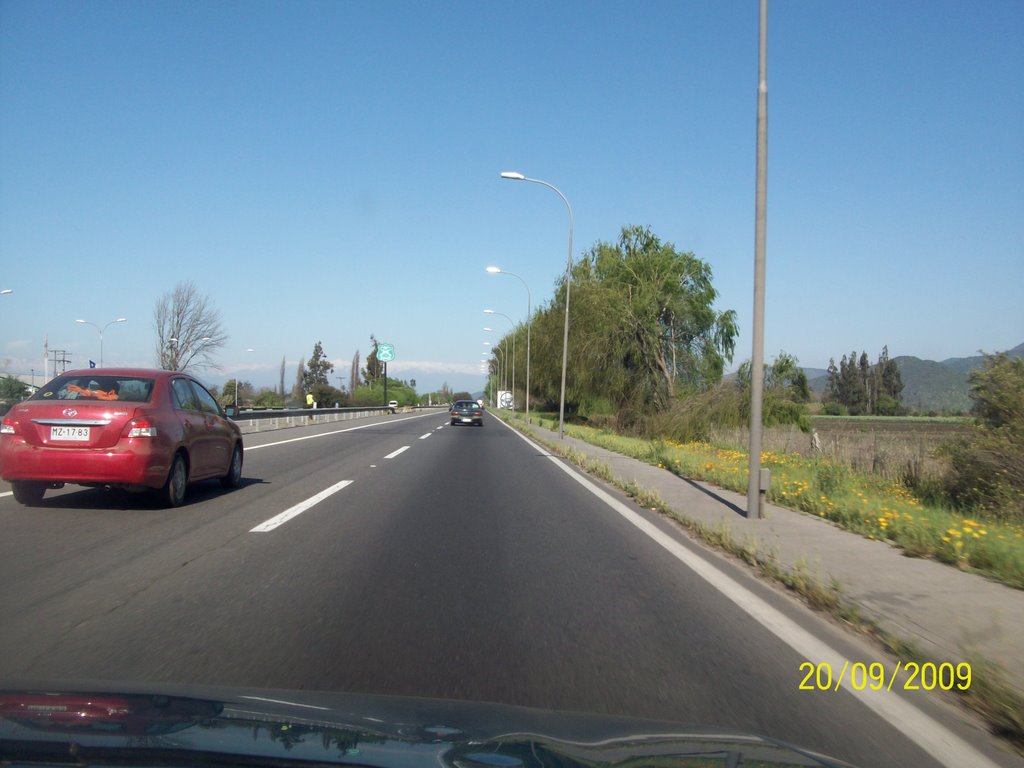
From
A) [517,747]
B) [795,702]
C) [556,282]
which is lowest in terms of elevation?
[795,702]

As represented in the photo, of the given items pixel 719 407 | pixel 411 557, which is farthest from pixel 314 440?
pixel 411 557

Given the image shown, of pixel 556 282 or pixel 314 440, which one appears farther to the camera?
pixel 556 282

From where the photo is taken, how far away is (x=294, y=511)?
11.0 meters

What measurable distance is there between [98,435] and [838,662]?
26.5 ft

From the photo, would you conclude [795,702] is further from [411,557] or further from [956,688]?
[411,557]

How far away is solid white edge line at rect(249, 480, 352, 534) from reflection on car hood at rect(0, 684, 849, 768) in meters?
5.80

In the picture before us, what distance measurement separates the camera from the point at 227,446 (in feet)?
41.5

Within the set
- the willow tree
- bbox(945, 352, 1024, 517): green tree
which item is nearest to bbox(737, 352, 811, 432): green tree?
the willow tree

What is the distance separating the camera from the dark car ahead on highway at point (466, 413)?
4894 cm

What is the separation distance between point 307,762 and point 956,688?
367cm

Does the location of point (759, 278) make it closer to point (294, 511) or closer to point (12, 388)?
point (294, 511)

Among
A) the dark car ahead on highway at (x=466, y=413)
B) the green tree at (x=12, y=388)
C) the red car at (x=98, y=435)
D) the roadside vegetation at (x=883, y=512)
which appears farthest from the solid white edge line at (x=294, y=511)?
the dark car ahead on highway at (x=466, y=413)

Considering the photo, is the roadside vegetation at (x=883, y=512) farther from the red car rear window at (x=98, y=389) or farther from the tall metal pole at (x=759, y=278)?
the red car rear window at (x=98, y=389)

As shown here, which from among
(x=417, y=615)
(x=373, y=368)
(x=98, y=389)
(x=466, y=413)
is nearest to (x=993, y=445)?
(x=417, y=615)
